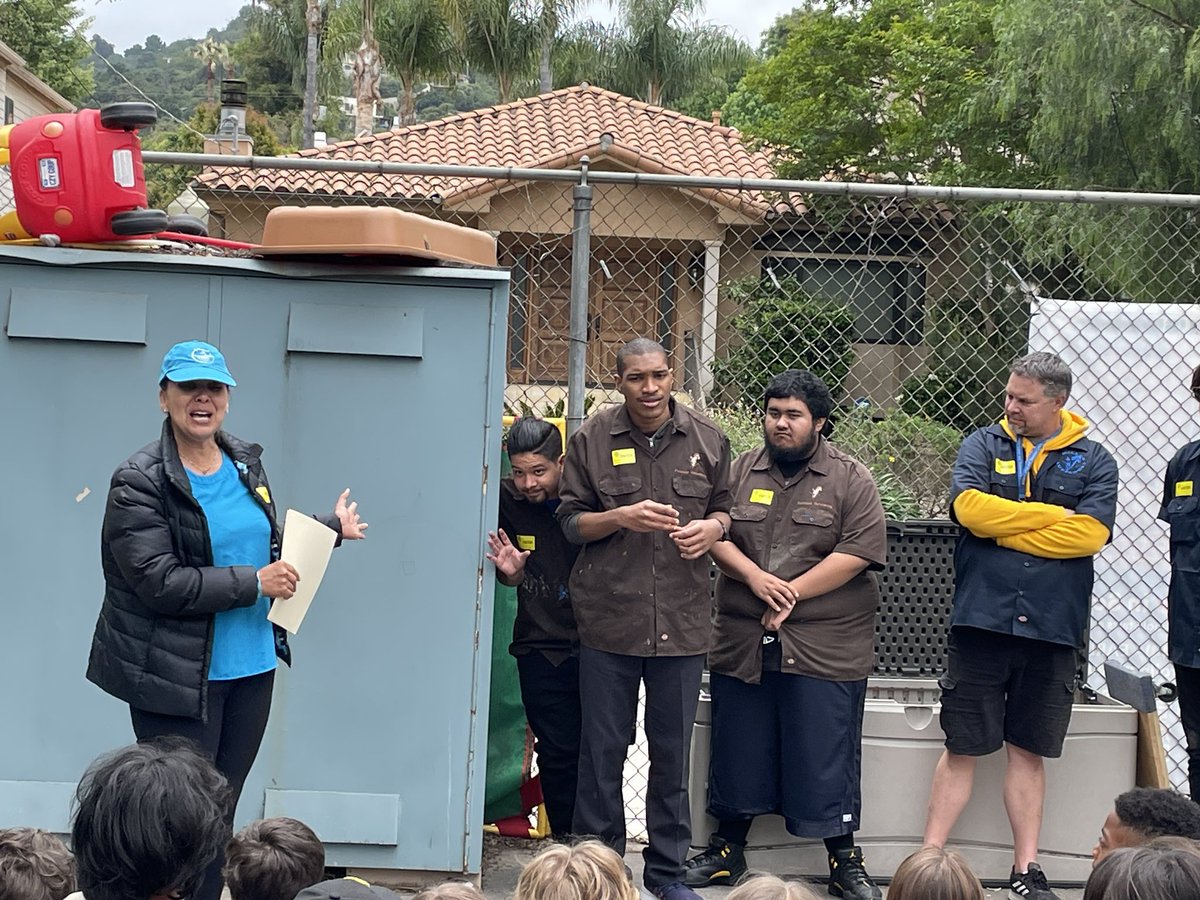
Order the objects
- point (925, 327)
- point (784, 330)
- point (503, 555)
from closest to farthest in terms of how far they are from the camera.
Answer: point (503, 555), point (784, 330), point (925, 327)

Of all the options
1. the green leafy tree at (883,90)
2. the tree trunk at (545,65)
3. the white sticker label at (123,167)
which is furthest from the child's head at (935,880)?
the tree trunk at (545,65)

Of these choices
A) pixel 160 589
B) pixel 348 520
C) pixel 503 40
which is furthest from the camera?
pixel 503 40

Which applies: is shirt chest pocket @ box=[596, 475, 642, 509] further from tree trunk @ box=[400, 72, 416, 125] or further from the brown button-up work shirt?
tree trunk @ box=[400, 72, 416, 125]

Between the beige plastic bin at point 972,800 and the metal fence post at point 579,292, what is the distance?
1.34 m

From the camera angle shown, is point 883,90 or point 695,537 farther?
point 883,90

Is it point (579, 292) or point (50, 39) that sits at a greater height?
point (50, 39)

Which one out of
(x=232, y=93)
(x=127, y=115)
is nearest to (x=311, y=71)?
(x=232, y=93)

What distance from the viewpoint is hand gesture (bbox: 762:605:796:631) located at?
180 inches

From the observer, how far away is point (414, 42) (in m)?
34.2

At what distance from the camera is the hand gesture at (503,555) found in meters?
4.52

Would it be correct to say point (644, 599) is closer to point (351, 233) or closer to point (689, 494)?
point (689, 494)

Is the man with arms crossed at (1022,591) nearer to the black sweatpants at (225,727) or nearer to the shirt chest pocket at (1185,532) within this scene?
the shirt chest pocket at (1185,532)

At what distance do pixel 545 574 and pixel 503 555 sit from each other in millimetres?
329

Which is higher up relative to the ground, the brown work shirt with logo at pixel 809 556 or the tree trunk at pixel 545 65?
the tree trunk at pixel 545 65
